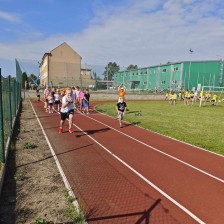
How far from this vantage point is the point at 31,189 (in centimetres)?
547

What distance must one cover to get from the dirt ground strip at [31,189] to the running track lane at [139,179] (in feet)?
1.40

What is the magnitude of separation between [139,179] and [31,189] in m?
2.52

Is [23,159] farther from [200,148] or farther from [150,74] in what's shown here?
[150,74]

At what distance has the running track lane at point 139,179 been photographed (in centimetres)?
468

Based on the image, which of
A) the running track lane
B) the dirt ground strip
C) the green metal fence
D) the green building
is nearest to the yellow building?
the green building

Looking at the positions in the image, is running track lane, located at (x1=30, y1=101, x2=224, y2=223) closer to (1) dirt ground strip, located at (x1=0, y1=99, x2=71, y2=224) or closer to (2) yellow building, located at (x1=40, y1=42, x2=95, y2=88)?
(1) dirt ground strip, located at (x1=0, y1=99, x2=71, y2=224)

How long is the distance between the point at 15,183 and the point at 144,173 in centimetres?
316

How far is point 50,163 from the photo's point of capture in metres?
7.23

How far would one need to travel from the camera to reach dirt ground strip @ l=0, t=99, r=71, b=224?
4434 mm

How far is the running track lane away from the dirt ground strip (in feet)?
1.40

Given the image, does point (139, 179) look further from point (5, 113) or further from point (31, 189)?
point (5, 113)

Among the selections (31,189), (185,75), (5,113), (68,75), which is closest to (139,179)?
(31,189)

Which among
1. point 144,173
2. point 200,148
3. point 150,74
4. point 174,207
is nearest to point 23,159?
point 144,173

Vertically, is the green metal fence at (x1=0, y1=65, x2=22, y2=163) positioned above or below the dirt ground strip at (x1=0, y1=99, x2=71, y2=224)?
above
